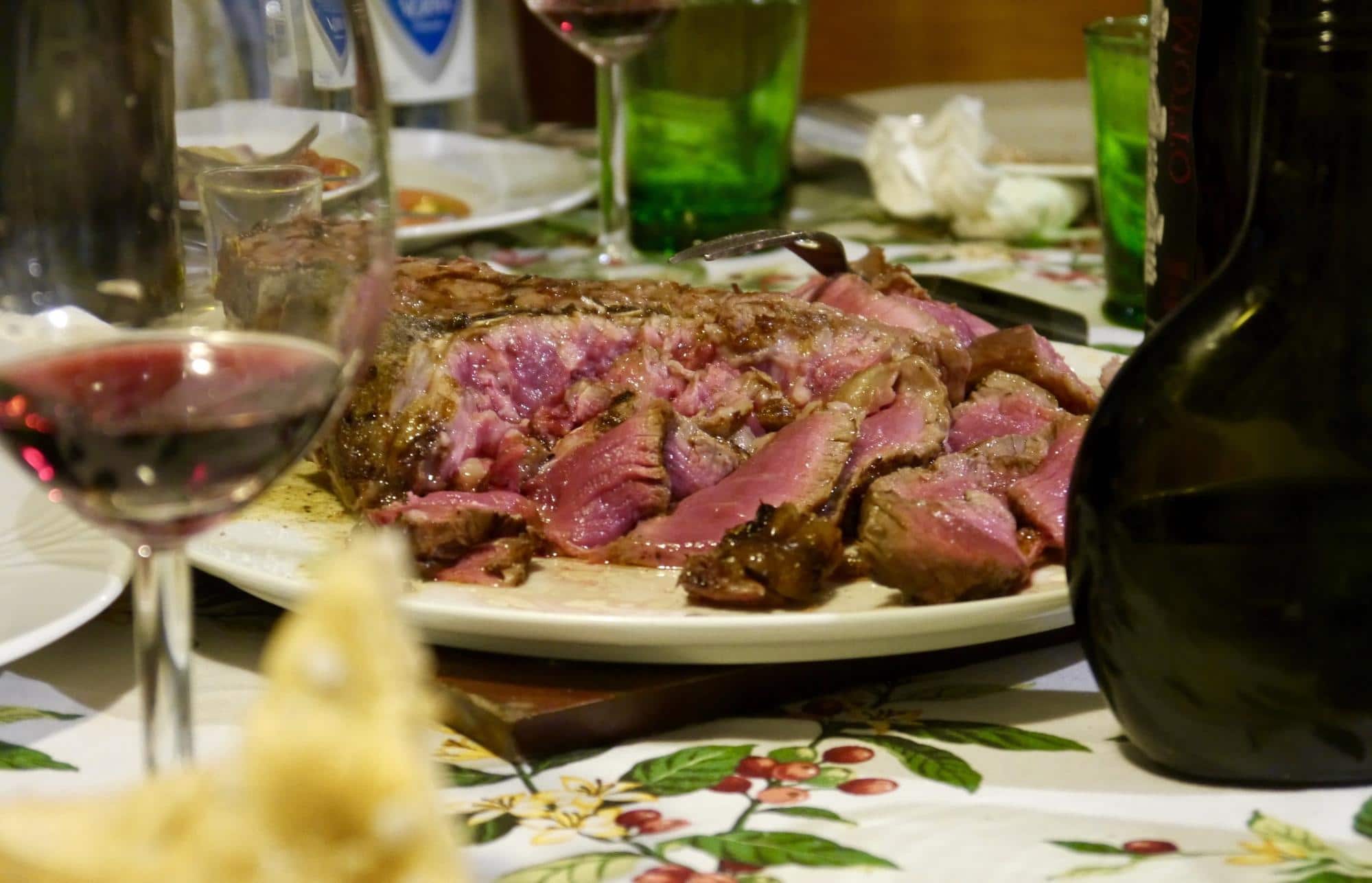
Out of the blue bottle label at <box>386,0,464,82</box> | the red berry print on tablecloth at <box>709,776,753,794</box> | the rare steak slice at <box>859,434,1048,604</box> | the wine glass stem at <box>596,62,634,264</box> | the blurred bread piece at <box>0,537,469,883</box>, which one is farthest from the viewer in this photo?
the blue bottle label at <box>386,0,464,82</box>

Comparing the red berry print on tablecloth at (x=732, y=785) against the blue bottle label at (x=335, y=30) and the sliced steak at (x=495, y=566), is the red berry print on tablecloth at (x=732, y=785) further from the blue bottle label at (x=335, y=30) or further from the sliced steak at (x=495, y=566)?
the blue bottle label at (x=335, y=30)

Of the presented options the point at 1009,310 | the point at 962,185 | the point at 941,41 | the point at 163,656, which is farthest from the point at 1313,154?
the point at 941,41

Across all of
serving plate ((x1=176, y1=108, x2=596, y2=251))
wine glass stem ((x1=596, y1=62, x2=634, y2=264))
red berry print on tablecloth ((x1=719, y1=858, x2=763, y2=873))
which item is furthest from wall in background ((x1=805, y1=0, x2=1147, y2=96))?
red berry print on tablecloth ((x1=719, y1=858, x2=763, y2=873))

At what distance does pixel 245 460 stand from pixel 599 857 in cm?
29

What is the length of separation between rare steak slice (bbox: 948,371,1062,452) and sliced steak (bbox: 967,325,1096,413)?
1.1 inches

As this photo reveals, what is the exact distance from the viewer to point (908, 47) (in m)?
5.76

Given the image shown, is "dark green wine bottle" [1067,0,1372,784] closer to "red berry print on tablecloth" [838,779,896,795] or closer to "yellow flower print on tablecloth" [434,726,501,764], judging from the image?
"red berry print on tablecloth" [838,779,896,795]

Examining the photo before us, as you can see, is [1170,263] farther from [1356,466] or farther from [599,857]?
[599,857]

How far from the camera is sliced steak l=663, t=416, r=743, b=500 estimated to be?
135 cm

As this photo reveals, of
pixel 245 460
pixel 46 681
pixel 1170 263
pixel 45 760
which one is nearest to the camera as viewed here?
pixel 245 460

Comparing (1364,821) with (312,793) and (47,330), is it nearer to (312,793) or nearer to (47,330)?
(312,793)

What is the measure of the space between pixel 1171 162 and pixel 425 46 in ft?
6.08

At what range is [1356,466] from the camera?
895 millimetres

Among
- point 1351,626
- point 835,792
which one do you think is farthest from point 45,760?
point 1351,626
